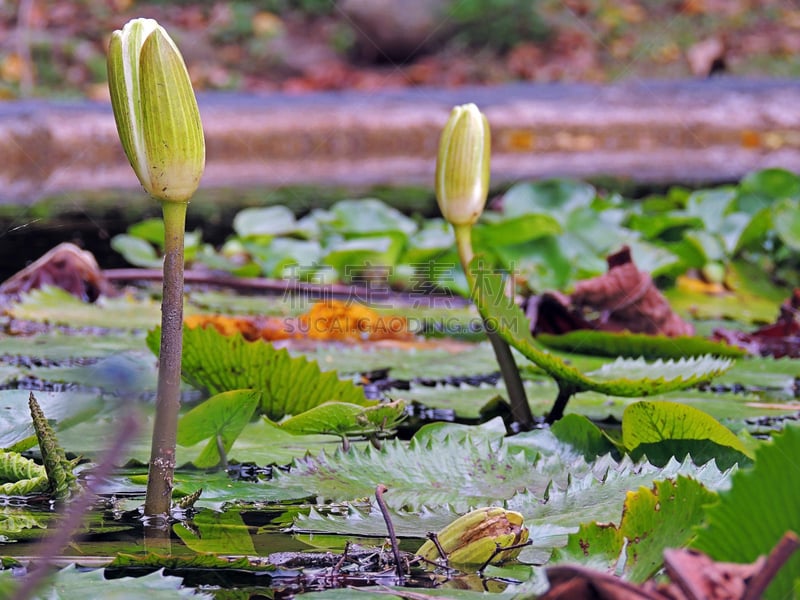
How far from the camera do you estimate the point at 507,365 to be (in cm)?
109

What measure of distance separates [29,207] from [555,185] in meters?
1.71

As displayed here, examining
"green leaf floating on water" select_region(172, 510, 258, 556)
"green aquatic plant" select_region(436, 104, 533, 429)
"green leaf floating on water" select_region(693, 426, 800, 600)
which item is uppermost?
"green aquatic plant" select_region(436, 104, 533, 429)

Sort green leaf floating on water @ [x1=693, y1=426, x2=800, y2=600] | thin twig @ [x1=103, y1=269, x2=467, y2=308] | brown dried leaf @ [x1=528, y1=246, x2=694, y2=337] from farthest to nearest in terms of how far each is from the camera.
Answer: thin twig @ [x1=103, y1=269, x2=467, y2=308]
brown dried leaf @ [x1=528, y1=246, x2=694, y2=337]
green leaf floating on water @ [x1=693, y1=426, x2=800, y2=600]

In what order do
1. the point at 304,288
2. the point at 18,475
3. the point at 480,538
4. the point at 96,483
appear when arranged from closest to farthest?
the point at 96,483 → the point at 480,538 → the point at 18,475 → the point at 304,288

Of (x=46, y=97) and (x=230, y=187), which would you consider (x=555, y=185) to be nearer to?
(x=230, y=187)

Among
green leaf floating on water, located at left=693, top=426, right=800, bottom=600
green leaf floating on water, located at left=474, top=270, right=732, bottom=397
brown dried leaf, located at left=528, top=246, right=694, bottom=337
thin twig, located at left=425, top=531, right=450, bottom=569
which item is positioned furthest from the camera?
brown dried leaf, located at left=528, top=246, right=694, bottom=337

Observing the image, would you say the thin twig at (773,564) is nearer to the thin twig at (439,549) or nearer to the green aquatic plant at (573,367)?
the thin twig at (439,549)

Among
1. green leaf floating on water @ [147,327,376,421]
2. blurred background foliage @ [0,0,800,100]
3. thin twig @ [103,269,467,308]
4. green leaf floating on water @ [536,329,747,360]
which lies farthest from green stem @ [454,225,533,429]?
blurred background foliage @ [0,0,800,100]

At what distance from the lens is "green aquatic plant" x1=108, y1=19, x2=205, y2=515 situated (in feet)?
2.17

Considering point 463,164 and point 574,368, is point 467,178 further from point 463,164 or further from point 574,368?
point 574,368

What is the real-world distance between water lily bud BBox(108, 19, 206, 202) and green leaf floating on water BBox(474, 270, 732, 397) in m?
0.36

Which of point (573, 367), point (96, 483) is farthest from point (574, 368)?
point (96, 483)

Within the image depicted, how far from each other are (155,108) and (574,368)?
526 mm

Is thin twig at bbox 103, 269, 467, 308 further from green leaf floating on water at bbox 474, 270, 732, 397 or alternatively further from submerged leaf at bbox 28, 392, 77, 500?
submerged leaf at bbox 28, 392, 77, 500
